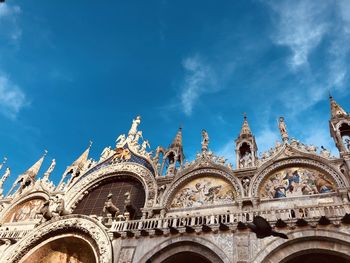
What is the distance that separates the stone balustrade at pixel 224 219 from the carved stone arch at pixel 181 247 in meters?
0.41

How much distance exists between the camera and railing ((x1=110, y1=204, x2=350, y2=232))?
11615mm

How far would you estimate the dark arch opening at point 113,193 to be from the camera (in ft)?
60.8

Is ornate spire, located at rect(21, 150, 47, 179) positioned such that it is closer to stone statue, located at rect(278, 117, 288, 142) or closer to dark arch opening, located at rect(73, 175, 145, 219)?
dark arch opening, located at rect(73, 175, 145, 219)

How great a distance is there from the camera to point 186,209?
16281 millimetres

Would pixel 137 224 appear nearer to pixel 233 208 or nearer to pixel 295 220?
pixel 233 208

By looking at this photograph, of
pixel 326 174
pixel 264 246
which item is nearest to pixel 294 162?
pixel 326 174

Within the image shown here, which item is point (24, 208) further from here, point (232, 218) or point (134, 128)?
point (232, 218)

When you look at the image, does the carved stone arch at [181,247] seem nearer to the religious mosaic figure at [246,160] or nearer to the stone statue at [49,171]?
the religious mosaic figure at [246,160]

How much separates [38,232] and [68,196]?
4624 millimetres

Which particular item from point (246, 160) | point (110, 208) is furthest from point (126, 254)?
point (246, 160)

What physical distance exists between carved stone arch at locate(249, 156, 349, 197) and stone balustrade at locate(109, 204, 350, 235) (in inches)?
107

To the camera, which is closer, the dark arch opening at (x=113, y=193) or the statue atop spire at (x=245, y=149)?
the statue atop spire at (x=245, y=149)

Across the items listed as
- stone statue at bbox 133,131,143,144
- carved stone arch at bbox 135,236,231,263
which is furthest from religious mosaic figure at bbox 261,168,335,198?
stone statue at bbox 133,131,143,144

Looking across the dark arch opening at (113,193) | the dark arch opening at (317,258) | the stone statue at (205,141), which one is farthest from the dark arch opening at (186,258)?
the stone statue at (205,141)
